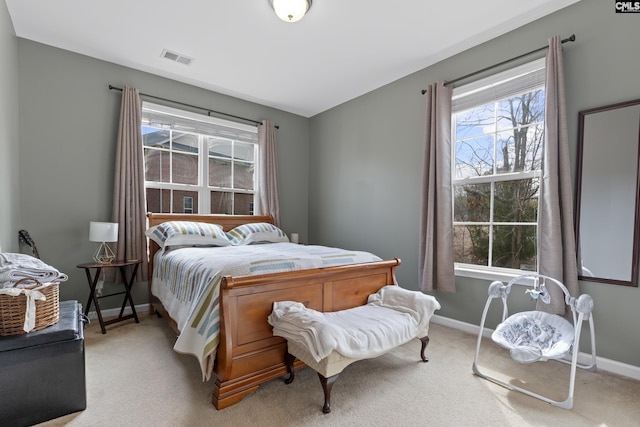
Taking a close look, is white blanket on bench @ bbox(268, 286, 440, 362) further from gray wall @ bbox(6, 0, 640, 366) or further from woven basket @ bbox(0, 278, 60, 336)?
woven basket @ bbox(0, 278, 60, 336)

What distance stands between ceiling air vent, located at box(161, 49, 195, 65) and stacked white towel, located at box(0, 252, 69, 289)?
7.46 feet

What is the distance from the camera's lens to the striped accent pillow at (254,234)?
3.63 m

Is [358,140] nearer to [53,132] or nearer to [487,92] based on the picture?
[487,92]

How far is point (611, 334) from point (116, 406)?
10.4ft

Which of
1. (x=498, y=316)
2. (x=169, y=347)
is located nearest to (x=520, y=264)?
(x=498, y=316)

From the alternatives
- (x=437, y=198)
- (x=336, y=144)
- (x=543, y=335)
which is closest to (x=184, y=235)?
(x=336, y=144)

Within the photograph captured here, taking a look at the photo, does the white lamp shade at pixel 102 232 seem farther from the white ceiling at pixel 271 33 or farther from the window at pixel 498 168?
the window at pixel 498 168

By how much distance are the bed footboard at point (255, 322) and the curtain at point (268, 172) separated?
227cm

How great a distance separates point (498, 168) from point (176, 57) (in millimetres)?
3349

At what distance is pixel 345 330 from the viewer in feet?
5.89

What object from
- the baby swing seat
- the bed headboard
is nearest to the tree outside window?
the baby swing seat

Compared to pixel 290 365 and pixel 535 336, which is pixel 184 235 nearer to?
pixel 290 365

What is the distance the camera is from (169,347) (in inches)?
97.9

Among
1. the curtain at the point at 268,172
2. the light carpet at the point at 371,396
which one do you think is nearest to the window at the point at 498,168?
the light carpet at the point at 371,396
